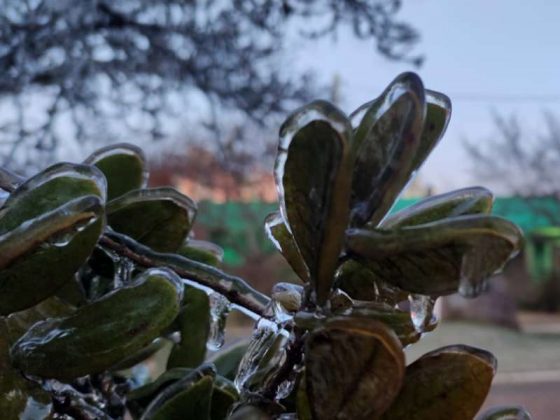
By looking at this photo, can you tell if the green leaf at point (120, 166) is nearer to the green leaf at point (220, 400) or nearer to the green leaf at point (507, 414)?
the green leaf at point (220, 400)

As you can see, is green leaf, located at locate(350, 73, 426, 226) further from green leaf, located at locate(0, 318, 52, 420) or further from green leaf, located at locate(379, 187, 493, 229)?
green leaf, located at locate(0, 318, 52, 420)

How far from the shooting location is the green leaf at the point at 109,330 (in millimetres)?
347

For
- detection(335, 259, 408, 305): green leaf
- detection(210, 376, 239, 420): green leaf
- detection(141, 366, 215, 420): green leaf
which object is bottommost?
detection(210, 376, 239, 420): green leaf

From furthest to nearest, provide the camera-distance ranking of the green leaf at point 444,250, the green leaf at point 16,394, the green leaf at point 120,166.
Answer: the green leaf at point 120,166 < the green leaf at point 16,394 < the green leaf at point 444,250

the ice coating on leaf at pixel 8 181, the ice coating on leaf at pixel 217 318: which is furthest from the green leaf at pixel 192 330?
the ice coating on leaf at pixel 8 181

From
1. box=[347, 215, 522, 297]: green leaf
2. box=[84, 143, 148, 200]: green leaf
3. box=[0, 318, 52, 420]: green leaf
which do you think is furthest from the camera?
box=[84, 143, 148, 200]: green leaf

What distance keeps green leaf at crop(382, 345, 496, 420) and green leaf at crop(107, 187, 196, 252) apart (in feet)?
0.55

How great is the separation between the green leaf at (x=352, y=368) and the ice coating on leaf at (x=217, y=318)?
0.40 ft

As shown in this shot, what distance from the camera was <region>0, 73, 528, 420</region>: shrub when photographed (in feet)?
0.89

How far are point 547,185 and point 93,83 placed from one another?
32.6 feet

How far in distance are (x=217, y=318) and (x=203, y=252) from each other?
0.06m

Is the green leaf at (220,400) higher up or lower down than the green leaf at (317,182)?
lower down

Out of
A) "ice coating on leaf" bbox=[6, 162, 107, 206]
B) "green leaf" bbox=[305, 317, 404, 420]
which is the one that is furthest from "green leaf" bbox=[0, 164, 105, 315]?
"green leaf" bbox=[305, 317, 404, 420]

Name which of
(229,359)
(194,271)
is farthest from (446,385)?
(229,359)
